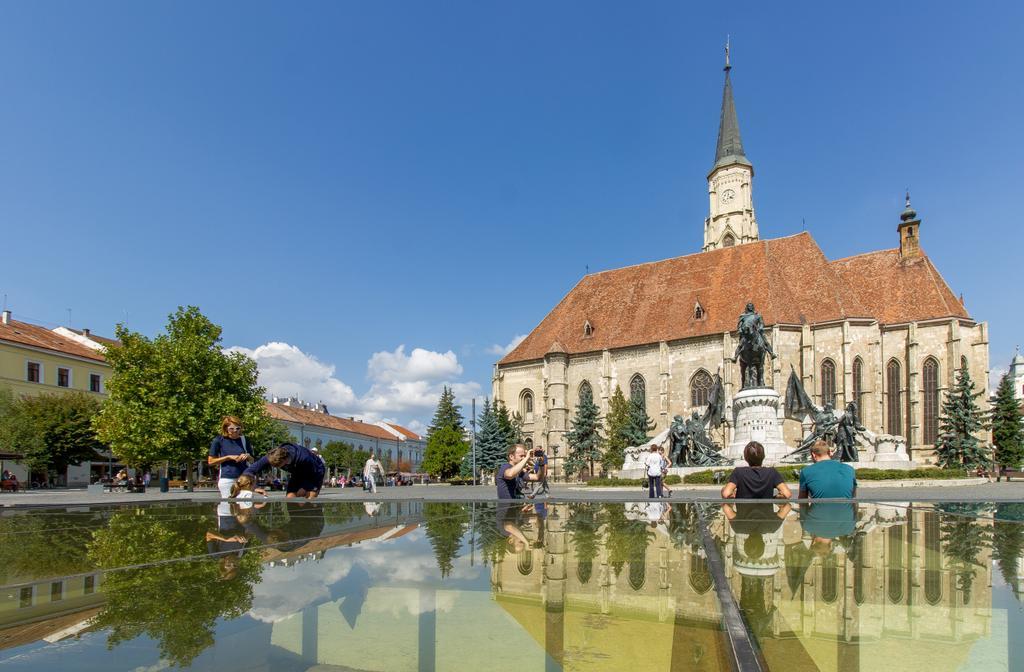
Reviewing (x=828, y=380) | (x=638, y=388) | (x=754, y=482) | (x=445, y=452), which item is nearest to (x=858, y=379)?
(x=828, y=380)

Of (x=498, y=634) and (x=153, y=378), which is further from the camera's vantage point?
(x=153, y=378)

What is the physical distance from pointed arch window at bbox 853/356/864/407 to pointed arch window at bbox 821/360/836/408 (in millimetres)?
1204

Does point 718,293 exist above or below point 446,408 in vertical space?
above

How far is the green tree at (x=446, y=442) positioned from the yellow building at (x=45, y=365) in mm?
26344

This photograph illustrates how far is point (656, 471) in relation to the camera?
14469 millimetres

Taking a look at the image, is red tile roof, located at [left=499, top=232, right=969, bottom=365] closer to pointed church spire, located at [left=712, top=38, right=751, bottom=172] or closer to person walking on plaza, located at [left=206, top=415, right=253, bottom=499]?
pointed church spire, located at [left=712, top=38, right=751, bottom=172]

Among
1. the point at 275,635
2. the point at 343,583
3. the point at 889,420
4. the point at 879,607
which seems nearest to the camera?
the point at 275,635

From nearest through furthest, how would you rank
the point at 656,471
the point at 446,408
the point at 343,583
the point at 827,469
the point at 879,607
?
the point at 879,607 → the point at 343,583 → the point at 827,469 → the point at 656,471 → the point at 446,408

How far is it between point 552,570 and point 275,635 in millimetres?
1760

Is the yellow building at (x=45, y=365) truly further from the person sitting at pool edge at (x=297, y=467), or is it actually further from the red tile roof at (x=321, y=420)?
the person sitting at pool edge at (x=297, y=467)

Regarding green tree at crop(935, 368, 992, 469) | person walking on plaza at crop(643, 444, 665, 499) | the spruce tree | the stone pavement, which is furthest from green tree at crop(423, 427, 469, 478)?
person walking on plaza at crop(643, 444, 665, 499)

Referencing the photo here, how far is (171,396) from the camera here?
1289 inches

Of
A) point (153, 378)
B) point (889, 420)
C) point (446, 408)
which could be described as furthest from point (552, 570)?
point (446, 408)

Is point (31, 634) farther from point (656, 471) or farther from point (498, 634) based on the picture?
point (656, 471)
